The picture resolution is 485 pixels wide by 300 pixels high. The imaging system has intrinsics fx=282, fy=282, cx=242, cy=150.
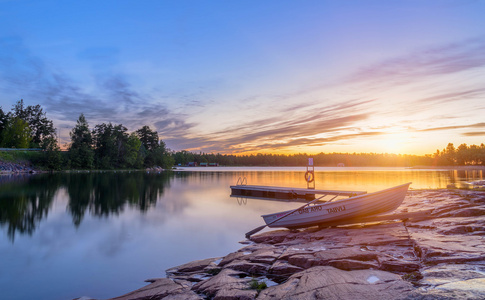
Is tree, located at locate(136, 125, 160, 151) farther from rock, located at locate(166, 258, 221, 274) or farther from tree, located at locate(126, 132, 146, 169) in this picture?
rock, located at locate(166, 258, 221, 274)

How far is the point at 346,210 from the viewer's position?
39.9 ft

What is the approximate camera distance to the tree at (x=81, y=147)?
284 feet

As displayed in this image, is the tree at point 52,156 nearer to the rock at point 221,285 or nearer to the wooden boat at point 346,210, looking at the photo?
the wooden boat at point 346,210

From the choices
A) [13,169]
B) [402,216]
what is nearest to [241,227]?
[402,216]

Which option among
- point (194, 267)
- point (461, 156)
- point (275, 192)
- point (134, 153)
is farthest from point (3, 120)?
point (461, 156)

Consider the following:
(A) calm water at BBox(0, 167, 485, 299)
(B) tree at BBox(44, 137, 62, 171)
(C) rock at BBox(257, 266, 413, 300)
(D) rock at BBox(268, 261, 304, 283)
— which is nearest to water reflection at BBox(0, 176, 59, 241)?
(A) calm water at BBox(0, 167, 485, 299)

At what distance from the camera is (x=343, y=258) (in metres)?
7.23

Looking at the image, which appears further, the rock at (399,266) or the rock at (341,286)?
the rock at (399,266)

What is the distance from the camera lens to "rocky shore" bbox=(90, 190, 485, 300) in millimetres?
5297

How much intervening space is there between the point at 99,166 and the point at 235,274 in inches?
3977

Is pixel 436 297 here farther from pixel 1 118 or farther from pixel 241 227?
pixel 1 118

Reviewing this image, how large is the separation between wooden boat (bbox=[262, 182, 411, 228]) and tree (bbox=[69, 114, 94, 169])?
9005 centimetres

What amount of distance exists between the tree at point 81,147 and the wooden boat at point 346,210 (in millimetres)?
90052

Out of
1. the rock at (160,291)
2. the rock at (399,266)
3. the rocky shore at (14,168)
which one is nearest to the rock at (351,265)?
the rock at (399,266)
